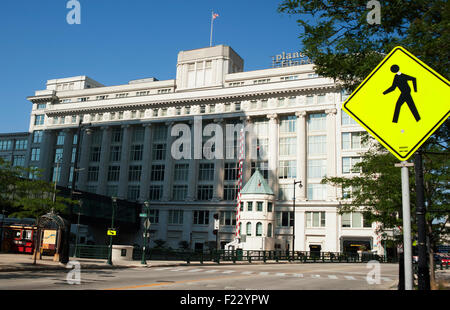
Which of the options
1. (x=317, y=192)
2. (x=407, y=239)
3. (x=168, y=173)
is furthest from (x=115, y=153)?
(x=407, y=239)

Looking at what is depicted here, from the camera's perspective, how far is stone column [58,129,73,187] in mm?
88375

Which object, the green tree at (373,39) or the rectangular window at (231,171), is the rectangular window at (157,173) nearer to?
the rectangular window at (231,171)

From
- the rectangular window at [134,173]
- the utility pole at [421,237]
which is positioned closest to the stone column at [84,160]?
the rectangular window at [134,173]

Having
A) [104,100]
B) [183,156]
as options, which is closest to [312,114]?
[183,156]

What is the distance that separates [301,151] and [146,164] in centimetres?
3141

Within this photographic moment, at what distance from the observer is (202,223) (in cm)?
7619

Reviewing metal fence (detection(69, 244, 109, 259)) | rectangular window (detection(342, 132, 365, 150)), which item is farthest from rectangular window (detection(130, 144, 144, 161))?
metal fence (detection(69, 244, 109, 259))

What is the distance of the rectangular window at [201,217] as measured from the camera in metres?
75.9

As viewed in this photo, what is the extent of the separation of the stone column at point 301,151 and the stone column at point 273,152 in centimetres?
419

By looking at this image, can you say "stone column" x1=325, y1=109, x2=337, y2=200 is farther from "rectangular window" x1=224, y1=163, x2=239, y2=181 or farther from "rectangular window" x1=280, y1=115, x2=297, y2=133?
"rectangular window" x1=224, y1=163, x2=239, y2=181

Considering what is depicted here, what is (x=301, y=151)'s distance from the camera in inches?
2813

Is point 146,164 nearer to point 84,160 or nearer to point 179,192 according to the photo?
point 179,192

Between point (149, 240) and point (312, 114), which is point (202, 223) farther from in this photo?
point (312, 114)
